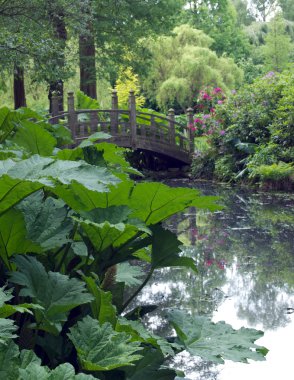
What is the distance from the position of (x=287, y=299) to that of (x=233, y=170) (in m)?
11.0

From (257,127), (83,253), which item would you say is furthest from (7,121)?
(257,127)

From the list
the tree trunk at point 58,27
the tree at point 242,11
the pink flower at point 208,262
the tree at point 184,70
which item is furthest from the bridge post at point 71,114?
the tree at point 242,11

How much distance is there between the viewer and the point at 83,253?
1840 mm

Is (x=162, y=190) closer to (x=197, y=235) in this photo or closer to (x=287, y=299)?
(x=287, y=299)

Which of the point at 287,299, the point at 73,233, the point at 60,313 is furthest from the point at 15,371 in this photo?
the point at 287,299

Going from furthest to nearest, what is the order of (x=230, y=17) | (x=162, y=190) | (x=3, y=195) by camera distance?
(x=230, y=17) → (x=162, y=190) → (x=3, y=195)

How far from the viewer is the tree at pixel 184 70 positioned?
1202 inches

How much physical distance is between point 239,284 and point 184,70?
26300 mm

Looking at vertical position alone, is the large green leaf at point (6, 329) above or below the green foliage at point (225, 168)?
above

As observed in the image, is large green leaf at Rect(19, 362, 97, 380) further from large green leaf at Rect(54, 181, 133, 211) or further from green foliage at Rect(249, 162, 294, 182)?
green foliage at Rect(249, 162, 294, 182)

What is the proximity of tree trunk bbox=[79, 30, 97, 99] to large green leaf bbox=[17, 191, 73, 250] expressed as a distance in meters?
17.0

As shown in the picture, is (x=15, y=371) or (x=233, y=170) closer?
(x=15, y=371)

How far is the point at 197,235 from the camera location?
7781 millimetres

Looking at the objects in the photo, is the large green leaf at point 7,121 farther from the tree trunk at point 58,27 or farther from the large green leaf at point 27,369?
the tree trunk at point 58,27
